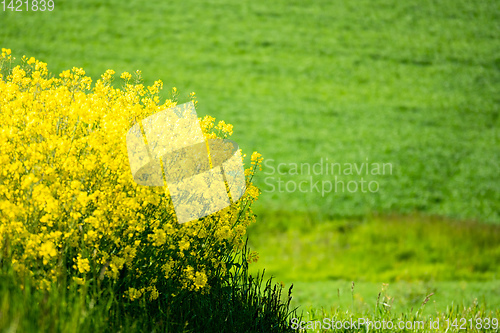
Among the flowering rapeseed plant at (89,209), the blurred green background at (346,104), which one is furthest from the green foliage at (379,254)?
the flowering rapeseed plant at (89,209)

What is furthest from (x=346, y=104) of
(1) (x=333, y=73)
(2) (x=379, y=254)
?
(2) (x=379, y=254)

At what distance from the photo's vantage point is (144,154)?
153 inches

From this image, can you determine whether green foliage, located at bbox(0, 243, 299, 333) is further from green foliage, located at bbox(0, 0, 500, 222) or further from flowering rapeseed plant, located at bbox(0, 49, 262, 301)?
green foliage, located at bbox(0, 0, 500, 222)

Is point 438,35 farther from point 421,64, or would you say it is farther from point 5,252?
point 5,252

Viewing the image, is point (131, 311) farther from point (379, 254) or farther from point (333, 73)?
point (333, 73)

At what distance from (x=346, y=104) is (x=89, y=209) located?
14.3 m

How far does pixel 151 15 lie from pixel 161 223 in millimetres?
19079

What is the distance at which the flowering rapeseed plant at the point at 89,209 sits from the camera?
11.2 ft

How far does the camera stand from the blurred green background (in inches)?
413

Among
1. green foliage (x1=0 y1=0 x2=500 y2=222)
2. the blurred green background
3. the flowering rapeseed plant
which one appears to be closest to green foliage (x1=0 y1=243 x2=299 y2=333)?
the flowering rapeseed plant

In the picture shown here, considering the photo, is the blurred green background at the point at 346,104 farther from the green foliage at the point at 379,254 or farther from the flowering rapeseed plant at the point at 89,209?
the flowering rapeseed plant at the point at 89,209

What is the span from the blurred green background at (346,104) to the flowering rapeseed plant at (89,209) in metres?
4.18

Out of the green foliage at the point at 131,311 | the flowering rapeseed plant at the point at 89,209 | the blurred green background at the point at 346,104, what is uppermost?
the blurred green background at the point at 346,104

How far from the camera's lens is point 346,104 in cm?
1673
